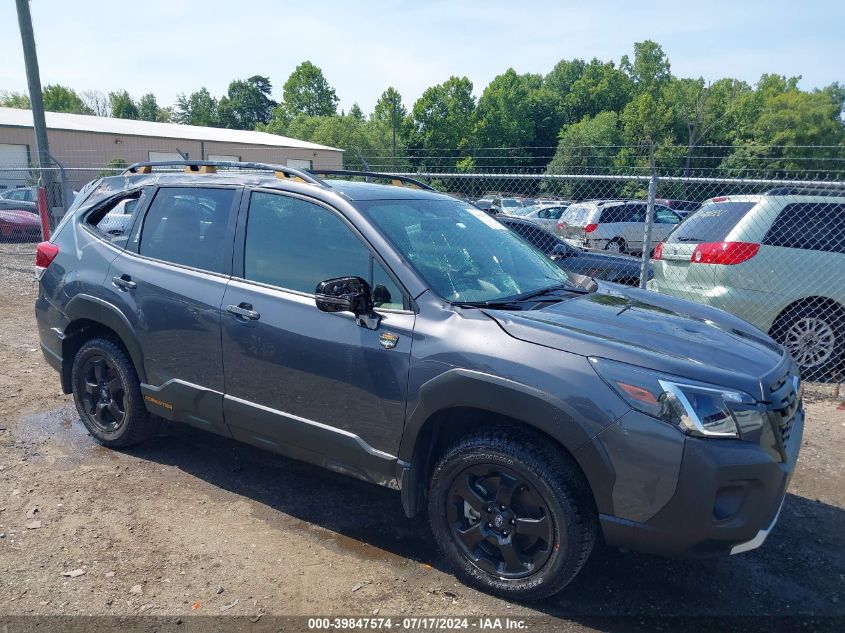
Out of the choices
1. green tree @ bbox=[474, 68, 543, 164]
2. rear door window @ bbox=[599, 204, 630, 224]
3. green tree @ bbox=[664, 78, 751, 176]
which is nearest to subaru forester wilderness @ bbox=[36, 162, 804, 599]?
rear door window @ bbox=[599, 204, 630, 224]

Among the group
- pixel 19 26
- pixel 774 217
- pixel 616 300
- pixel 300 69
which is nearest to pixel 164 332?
pixel 616 300

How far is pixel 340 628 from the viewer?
2836mm

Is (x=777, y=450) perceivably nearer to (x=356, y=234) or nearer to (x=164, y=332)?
(x=356, y=234)

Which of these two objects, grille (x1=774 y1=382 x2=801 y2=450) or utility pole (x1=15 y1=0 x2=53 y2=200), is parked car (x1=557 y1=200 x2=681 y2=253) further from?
grille (x1=774 y1=382 x2=801 y2=450)

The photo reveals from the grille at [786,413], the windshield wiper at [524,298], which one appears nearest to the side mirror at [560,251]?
the windshield wiper at [524,298]

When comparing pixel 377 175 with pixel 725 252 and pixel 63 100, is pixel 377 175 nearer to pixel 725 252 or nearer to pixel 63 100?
pixel 725 252

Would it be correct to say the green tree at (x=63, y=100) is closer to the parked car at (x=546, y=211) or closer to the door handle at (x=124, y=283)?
the parked car at (x=546, y=211)

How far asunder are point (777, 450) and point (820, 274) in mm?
4195

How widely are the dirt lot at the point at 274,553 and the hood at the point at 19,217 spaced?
15391mm

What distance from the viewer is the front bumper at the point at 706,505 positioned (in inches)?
99.7

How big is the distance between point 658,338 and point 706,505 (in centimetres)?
77

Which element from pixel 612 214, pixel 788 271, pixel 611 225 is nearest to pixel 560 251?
pixel 788 271

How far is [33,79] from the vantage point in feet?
40.9

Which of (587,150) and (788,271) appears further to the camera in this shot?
(587,150)
